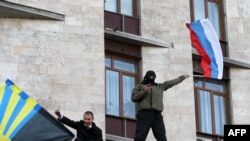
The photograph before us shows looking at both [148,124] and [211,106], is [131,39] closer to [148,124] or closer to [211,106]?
[211,106]

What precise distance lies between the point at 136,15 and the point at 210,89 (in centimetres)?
367

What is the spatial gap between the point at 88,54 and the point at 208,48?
353 cm

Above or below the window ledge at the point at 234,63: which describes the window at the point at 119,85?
below

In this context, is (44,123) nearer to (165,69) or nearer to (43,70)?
(43,70)

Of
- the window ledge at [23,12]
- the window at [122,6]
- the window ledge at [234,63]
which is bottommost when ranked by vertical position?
the window ledge at [234,63]

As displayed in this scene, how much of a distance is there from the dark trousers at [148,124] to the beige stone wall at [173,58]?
5.40m

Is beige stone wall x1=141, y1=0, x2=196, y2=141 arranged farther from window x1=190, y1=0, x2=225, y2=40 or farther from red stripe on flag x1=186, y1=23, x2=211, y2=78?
red stripe on flag x1=186, y1=23, x2=211, y2=78

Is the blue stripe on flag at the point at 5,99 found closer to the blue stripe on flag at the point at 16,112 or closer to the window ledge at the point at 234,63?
the blue stripe on flag at the point at 16,112

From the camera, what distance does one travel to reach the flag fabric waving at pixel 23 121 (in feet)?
71.5

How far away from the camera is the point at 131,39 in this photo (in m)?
30.5

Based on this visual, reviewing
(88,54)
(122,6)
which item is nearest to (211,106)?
(122,6)

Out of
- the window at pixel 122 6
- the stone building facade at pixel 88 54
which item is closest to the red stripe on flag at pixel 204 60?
the stone building facade at pixel 88 54

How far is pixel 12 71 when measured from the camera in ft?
90.8

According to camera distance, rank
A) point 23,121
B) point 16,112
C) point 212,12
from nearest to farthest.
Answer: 1. point 23,121
2. point 16,112
3. point 212,12
